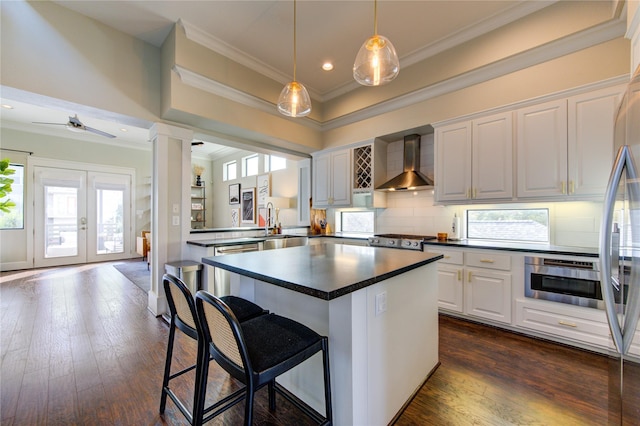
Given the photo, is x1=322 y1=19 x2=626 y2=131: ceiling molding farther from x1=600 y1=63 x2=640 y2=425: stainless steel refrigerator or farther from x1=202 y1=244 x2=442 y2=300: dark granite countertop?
x1=202 y1=244 x2=442 y2=300: dark granite countertop

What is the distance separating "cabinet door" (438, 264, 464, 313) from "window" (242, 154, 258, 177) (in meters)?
5.67

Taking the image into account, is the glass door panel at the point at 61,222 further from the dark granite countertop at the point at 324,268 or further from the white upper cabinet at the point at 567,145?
the white upper cabinet at the point at 567,145

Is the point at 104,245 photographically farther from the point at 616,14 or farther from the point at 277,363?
the point at 616,14

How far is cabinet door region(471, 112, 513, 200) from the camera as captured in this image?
2904 millimetres

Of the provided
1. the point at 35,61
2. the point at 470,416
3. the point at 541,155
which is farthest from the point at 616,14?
the point at 35,61

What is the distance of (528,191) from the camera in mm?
2785

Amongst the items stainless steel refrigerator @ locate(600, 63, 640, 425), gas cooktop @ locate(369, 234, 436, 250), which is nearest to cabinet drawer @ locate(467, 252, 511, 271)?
gas cooktop @ locate(369, 234, 436, 250)

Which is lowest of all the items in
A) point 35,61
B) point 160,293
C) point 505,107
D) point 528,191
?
point 160,293

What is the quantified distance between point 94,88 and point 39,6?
78 cm

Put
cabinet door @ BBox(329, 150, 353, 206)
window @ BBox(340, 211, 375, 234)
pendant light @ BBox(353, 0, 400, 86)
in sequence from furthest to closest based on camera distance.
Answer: window @ BBox(340, 211, 375, 234), cabinet door @ BBox(329, 150, 353, 206), pendant light @ BBox(353, 0, 400, 86)

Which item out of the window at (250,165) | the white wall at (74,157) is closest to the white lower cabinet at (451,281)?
the window at (250,165)

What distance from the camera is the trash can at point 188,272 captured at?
3.06m

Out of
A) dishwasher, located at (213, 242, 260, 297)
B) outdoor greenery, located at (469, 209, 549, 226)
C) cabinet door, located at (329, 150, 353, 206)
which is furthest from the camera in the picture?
cabinet door, located at (329, 150, 353, 206)

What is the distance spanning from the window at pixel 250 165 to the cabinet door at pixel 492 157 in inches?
221
